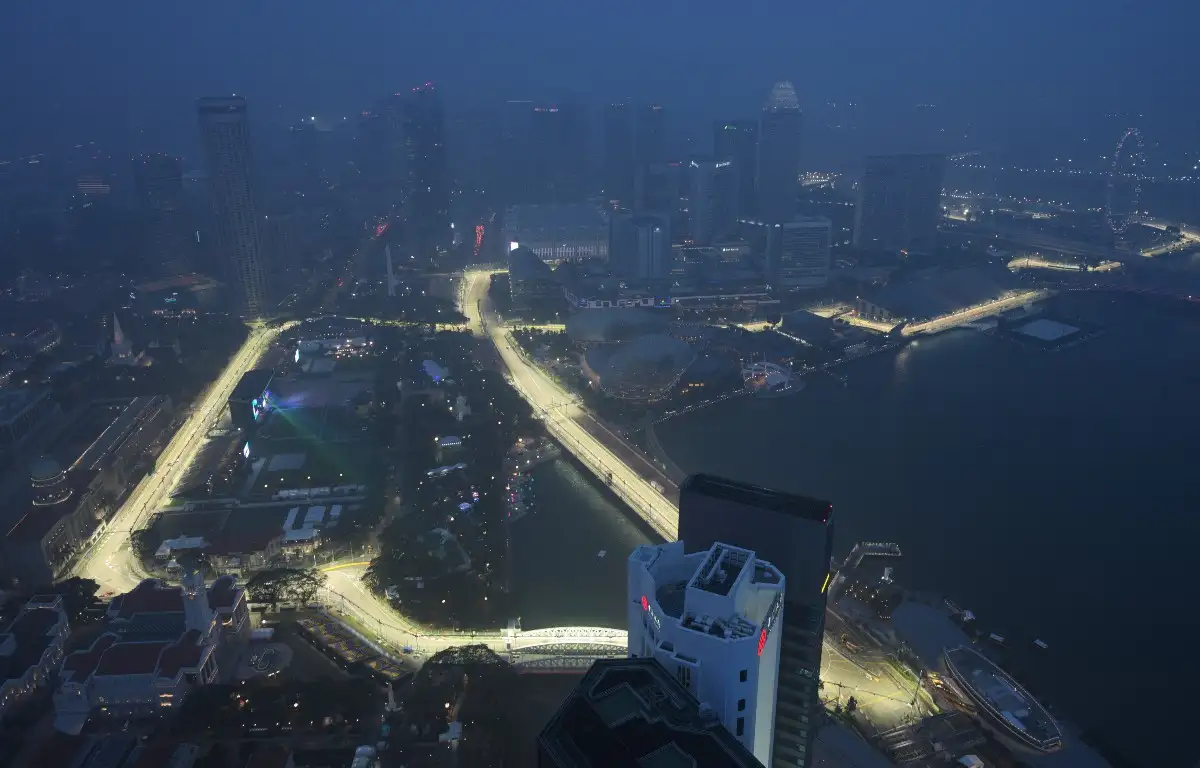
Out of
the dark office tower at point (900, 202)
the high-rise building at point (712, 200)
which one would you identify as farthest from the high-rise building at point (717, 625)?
the dark office tower at point (900, 202)

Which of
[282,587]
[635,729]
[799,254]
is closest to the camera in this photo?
[635,729]

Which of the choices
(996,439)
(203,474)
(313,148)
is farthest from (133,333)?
(313,148)

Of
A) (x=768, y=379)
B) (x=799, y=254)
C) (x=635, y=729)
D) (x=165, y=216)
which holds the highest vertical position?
(x=635, y=729)

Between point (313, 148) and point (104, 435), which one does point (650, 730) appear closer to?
point (104, 435)

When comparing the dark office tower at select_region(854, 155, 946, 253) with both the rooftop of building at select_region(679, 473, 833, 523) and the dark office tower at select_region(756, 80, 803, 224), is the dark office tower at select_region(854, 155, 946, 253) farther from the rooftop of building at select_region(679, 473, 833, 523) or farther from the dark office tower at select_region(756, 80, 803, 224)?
the rooftop of building at select_region(679, 473, 833, 523)

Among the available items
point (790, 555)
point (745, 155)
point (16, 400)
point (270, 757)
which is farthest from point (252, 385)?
point (745, 155)

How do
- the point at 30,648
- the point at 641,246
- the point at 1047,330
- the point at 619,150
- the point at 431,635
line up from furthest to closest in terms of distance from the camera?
the point at 619,150 → the point at 641,246 → the point at 1047,330 → the point at 431,635 → the point at 30,648

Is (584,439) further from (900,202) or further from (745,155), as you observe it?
(745,155)
